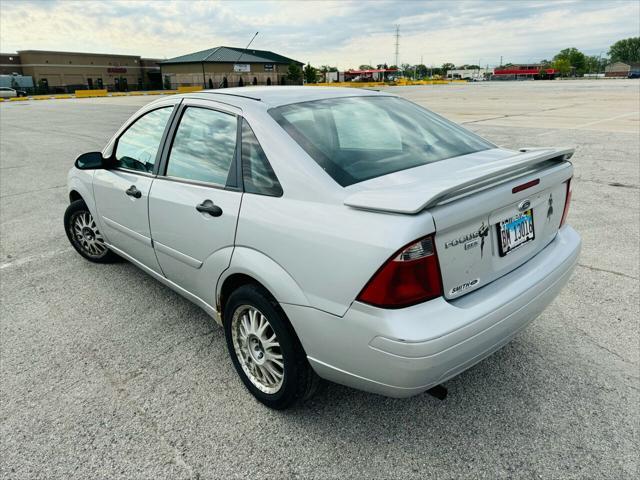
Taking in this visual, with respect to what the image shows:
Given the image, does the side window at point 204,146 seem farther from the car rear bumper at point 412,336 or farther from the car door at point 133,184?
the car rear bumper at point 412,336

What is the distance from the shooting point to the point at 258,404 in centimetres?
257

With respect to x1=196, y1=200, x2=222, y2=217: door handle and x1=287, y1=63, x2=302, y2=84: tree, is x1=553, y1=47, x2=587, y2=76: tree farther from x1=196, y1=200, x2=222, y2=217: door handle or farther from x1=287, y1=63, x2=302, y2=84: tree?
x1=196, y1=200, x2=222, y2=217: door handle

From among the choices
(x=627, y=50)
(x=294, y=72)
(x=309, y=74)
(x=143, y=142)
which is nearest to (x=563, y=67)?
(x=627, y=50)

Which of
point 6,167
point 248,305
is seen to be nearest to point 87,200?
point 248,305

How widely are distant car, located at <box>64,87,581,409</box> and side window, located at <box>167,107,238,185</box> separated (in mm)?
12

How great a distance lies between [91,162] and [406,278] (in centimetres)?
287

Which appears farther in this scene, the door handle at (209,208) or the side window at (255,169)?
the door handle at (209,208)

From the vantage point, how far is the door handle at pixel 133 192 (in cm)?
322

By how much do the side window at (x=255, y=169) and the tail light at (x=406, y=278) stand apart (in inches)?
27.7

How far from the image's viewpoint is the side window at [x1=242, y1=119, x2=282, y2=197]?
2297 mm

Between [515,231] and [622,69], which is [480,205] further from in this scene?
[622,69]

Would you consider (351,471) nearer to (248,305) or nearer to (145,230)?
(248,305)

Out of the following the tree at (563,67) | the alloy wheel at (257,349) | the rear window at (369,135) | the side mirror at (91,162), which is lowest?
the alloy wheel at (257,349)

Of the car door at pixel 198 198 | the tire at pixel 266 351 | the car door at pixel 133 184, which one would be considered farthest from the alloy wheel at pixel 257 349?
the car door at pixel 133 184
